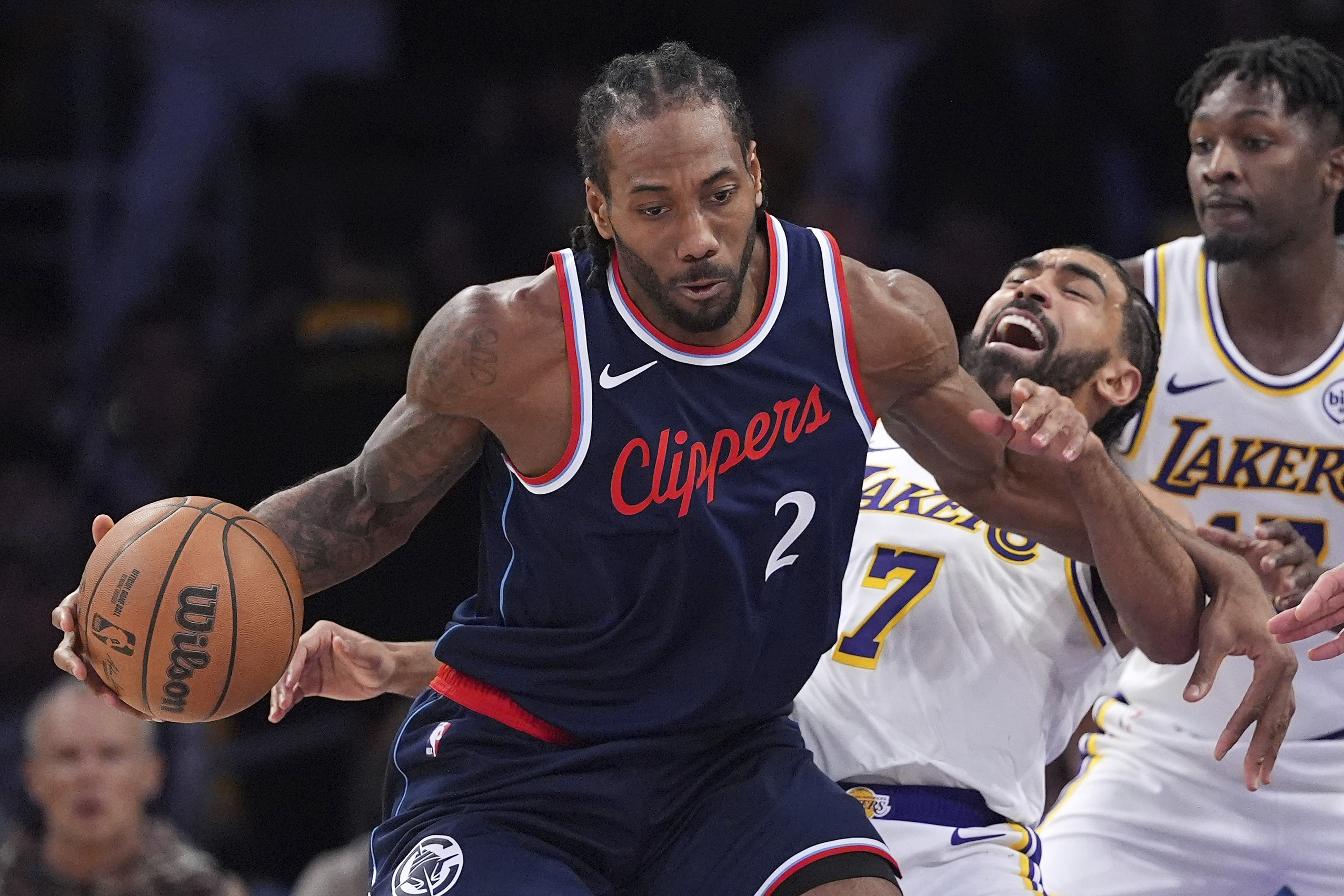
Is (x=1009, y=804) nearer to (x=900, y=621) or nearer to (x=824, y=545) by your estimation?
(x=900, y=621)

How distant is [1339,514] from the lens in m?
4.46

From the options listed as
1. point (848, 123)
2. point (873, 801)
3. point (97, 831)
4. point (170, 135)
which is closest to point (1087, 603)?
point (873, 801)

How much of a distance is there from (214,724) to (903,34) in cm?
446

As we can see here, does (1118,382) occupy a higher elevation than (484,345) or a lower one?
lower

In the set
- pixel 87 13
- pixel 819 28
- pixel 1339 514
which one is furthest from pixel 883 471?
pixel 87 13

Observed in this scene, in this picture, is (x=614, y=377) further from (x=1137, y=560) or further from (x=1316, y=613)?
(x=1316, y=613)

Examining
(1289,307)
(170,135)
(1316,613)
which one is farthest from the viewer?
(170,135)

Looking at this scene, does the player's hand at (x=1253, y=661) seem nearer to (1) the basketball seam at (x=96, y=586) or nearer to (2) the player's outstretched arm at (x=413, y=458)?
(2) the player's outstretched arm at (x=413, y=458)

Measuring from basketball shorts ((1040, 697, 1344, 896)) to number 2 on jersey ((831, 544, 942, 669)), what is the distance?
0.86 meters

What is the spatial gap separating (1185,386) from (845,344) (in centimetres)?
170

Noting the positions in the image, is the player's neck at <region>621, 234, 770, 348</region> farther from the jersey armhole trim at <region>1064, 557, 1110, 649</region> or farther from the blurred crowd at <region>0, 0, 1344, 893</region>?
the blurred crowd at <region>0, 0, 1344, 893</region>

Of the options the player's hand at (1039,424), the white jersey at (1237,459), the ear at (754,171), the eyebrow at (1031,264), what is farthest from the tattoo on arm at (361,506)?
the white jersey at (1237,459)

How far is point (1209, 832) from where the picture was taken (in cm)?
432

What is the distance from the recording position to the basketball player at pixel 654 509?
3.13 metres
